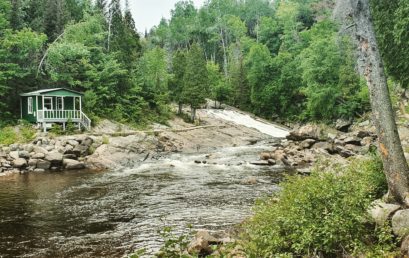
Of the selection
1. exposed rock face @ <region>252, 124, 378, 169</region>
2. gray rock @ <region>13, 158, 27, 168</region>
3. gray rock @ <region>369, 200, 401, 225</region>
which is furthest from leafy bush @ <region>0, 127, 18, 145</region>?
gray rock @ <region>369, 200, 401, 225</region>

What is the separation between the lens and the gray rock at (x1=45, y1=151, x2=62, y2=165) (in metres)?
24.5

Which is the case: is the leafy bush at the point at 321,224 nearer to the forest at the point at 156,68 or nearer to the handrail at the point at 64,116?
the forest at the point at 156,68

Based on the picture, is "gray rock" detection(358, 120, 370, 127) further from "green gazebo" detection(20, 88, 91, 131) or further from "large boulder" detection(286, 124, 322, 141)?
"green gazebo" detection(20, 88, 91, 131)

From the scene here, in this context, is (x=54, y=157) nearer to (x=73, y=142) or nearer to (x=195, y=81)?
(x=73, y=142)

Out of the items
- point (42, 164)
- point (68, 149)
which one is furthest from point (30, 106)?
point (42, 164)

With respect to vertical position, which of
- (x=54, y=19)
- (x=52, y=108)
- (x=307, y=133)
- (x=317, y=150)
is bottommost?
(x=317, y=150)

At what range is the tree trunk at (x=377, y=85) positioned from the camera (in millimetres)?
7684

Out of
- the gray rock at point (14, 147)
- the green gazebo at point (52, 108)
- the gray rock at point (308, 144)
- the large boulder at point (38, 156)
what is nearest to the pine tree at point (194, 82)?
the green gazebo at point (52, 108)

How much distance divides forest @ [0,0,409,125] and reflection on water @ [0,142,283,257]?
40.3ft

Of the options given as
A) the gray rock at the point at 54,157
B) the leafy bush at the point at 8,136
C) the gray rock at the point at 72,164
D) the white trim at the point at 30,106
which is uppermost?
the white trim at the point at 30,106

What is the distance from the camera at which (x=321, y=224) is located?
681cm

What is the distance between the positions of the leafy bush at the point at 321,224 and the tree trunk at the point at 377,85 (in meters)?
0.81

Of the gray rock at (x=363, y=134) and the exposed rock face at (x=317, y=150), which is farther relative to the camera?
the gray rock at (x=363, y=134)

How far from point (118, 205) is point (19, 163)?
40.1 ft
